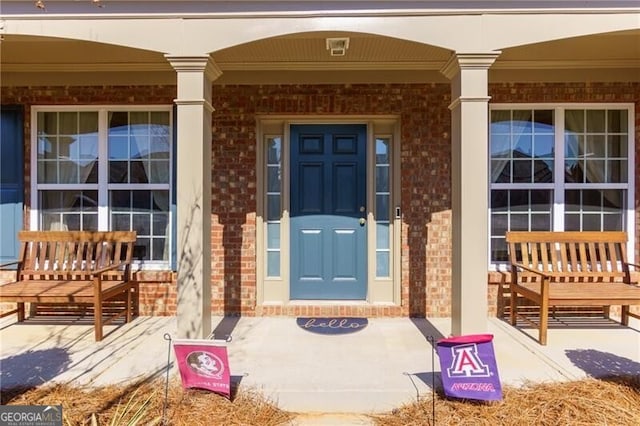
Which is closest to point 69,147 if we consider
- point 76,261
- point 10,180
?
point 10,180

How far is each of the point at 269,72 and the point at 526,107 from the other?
2927 mm

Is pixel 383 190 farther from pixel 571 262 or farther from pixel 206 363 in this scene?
pixel 206 363

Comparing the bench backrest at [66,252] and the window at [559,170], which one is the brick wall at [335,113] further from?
the bench backrest at [66,252]

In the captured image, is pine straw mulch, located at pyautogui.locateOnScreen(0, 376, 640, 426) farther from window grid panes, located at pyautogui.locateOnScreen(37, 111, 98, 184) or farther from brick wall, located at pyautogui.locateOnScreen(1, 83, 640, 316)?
window grid panes, located at pyautogui.locateOnScreen(37, 111, 98, 184)

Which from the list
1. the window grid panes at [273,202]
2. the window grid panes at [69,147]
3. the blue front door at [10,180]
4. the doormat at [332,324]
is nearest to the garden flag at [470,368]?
the doormat at [332,324]

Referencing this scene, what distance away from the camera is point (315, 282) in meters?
4.93

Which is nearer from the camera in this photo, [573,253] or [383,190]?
[573,253]

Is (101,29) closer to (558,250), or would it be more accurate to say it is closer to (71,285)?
(71,285)

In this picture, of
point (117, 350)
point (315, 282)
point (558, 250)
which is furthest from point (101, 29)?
point (558, 250)

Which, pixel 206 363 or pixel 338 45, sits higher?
pixel 338 45

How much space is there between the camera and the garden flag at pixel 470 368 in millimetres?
2652

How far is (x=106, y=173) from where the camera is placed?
489 cm

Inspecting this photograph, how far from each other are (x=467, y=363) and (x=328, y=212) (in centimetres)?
255

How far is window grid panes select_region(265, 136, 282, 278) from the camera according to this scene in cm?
493
